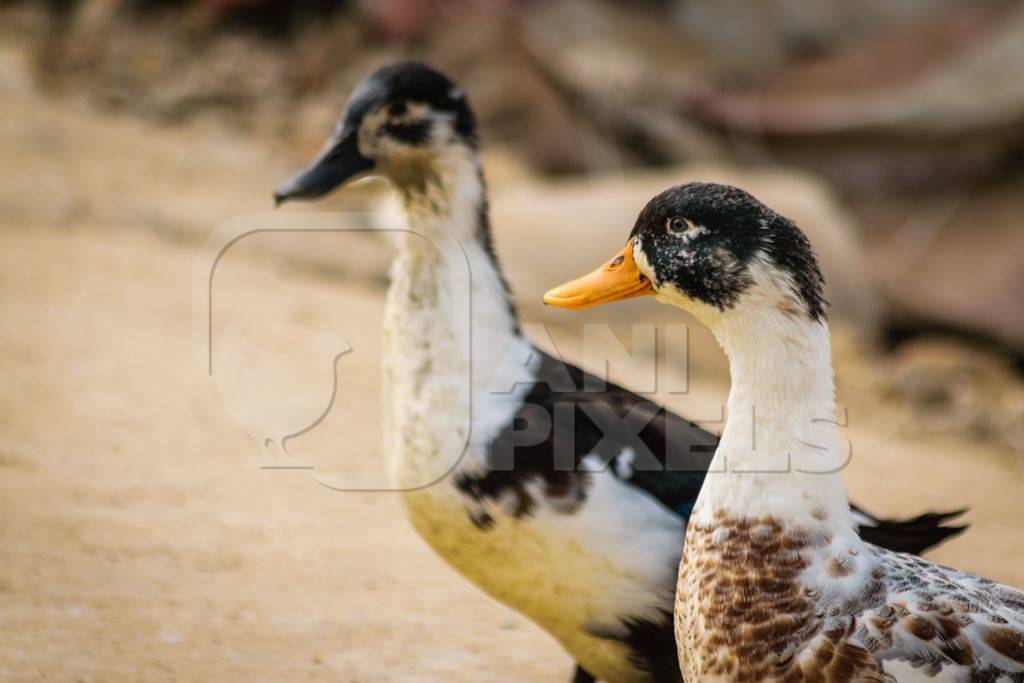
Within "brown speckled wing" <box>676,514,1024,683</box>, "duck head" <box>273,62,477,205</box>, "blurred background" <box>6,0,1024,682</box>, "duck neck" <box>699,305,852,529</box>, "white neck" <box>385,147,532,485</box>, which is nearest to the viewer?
"brown speckled wing" <box>676,514,1024,683</box>

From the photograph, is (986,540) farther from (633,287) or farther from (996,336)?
(996,336)

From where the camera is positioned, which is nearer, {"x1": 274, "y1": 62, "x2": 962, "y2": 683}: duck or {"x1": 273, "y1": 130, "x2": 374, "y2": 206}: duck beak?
{"x1": 274, "y1": 62, "x2": 962, "y2": 683}: duck

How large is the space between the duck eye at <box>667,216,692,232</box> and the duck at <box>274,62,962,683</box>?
591mm

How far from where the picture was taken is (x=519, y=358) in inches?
106

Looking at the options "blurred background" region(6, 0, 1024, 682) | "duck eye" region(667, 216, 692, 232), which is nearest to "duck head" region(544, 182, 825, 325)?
"duck eye" region(667, 216, 692, 232)

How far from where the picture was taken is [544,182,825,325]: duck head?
204 cm

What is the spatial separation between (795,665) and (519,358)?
3.29ft

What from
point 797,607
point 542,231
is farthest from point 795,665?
point 542,231

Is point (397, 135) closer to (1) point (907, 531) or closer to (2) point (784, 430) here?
(2) point (784, 430)

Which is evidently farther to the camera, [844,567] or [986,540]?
[986,540]

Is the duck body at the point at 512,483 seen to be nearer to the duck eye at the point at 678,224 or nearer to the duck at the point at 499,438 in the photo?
the duck at the point at 499,438

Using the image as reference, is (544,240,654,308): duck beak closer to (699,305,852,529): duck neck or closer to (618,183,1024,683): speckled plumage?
(618,183,1024,683): speckled plumage

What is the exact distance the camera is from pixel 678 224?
84.0 inches

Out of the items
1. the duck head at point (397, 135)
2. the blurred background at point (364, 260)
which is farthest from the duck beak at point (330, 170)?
the blurred background at point (364, 260)
